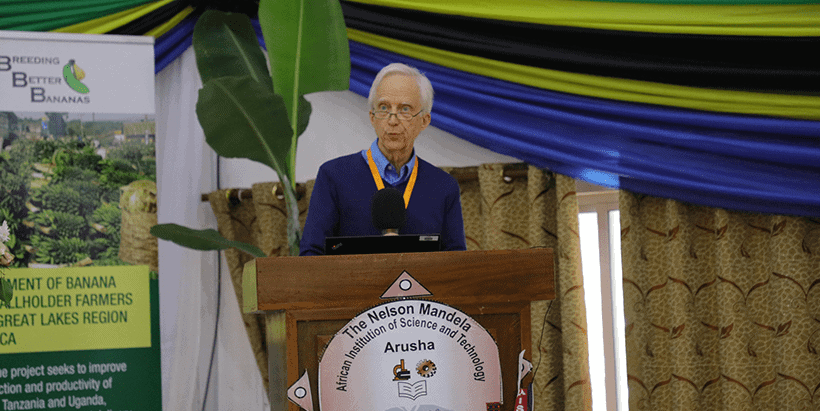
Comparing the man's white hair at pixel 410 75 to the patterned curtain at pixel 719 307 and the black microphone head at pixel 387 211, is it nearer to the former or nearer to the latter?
the black microphone head at pixel 387 211

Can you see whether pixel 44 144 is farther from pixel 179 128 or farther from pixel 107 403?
pixel 107 403

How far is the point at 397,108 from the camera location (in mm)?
1729

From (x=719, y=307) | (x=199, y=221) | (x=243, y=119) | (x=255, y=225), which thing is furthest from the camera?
(x=199, y=221)

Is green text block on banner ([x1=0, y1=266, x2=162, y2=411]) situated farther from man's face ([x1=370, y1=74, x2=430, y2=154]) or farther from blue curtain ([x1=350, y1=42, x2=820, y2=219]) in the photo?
man's face ([x1=370, y1=74, x2=430, y2=154])

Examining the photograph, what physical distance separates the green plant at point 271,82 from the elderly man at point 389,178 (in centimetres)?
56

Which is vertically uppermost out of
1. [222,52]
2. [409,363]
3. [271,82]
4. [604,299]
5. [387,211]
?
[222,52]

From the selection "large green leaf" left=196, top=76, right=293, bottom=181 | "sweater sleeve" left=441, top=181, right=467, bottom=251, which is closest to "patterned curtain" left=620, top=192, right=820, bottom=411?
"sweater sleeve" left=441, top=181, right=467, bottom=251

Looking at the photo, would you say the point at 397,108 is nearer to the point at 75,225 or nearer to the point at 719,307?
the point at 719,307

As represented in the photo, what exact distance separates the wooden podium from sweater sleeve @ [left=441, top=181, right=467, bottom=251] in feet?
1.59

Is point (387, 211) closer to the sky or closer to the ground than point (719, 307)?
closer to the sky

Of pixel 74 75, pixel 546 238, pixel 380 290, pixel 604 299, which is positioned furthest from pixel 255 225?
pixel 380 290

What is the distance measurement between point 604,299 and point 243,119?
4.69ft

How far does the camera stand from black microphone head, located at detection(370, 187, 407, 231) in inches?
55.2

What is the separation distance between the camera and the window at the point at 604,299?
2.70 m
